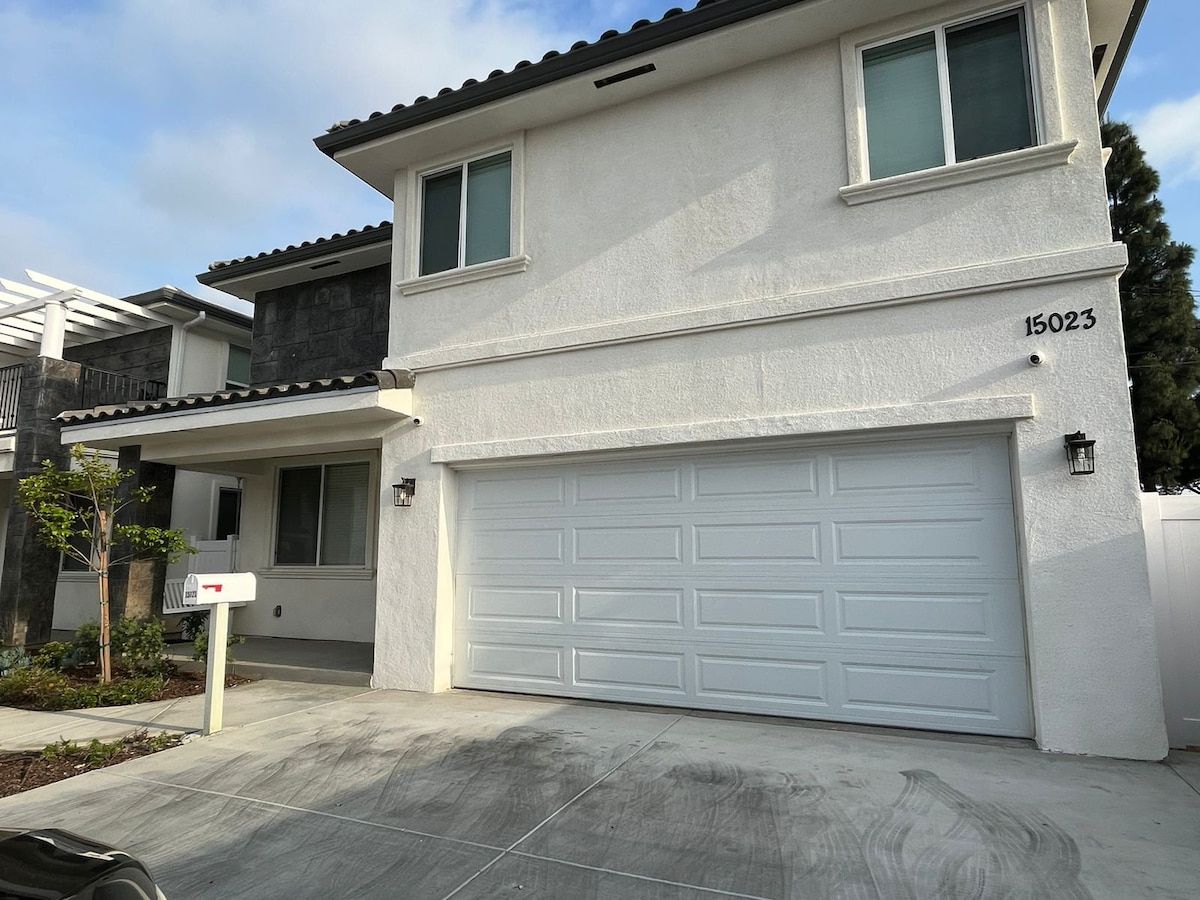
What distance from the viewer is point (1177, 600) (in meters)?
5.05

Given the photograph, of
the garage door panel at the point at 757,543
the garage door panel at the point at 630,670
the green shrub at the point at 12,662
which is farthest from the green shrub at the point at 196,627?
the garage door panel at the point at 757,543

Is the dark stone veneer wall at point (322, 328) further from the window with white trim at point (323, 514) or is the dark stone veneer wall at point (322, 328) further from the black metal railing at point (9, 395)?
the black metal railing at point (9, 395)

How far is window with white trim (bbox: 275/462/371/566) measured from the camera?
10391 millimetres

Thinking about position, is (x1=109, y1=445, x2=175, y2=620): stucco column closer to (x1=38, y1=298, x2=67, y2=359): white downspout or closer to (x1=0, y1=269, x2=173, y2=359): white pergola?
(x1=38, y1=298, x2=67, y2=359): white downspout

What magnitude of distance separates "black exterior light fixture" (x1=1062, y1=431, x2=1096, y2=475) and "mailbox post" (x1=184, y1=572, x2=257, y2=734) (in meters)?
6.55

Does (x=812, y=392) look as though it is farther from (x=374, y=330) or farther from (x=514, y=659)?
(x=374, y=330)

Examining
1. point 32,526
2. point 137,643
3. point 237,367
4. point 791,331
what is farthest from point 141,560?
point 791,331

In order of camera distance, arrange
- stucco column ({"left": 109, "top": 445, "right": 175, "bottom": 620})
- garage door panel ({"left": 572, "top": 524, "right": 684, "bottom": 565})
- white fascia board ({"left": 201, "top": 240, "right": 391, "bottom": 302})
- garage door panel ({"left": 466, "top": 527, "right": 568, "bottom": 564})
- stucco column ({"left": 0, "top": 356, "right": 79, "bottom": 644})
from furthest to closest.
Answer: stucco column ({"left": 0, "top": 356, "right": 79, "bottom": 644}), white fascia board ({"left": 201, "top": 240, "right": 391, "bottom": 302}), stucco column ({"left": 109, "top": 445, "right": 175, "bottom": 620}), garage door panel ({"left": 466, "top": 527, "right": 568, "bottom": 564}), garage door panel ({"left": 572, "top": 524, "right": 684, "bottom": 565})

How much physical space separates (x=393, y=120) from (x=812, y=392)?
5356mm

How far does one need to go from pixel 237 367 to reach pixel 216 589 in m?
9.61

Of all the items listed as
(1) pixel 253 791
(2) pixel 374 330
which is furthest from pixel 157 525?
(1) pixel 253 791

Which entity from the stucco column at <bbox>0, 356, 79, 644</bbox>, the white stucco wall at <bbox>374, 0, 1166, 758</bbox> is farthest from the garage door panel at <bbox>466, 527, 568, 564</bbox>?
the stucco column at <bbox>0, 356, 79, 644</bbox>

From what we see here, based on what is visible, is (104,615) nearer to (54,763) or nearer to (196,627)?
(196,627)

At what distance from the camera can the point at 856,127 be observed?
588 cm
